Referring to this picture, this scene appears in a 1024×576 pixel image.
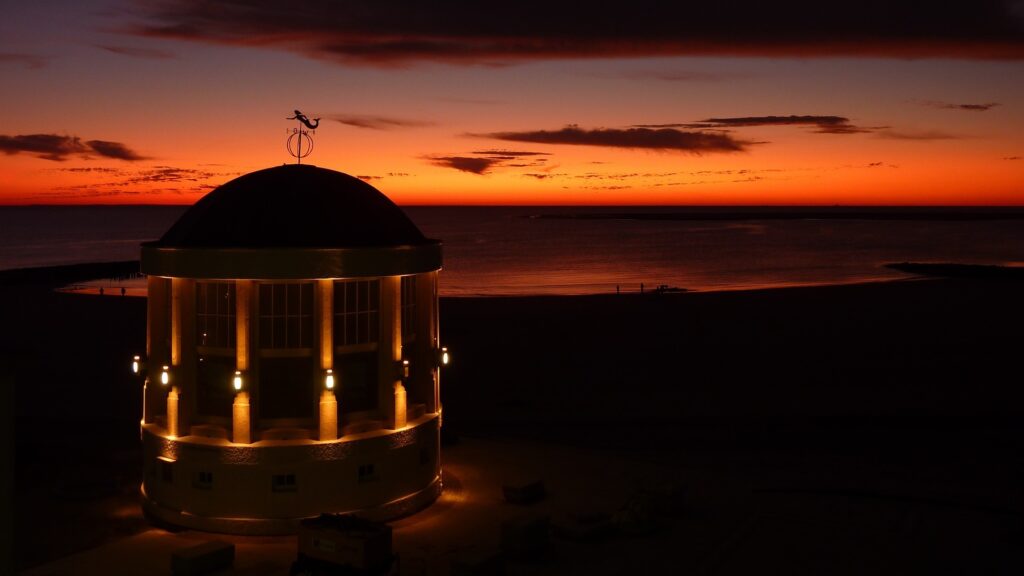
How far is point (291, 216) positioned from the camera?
2339 centimetres

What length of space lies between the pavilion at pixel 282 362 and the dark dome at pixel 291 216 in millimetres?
51

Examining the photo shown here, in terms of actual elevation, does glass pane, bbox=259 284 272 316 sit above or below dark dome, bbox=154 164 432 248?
below

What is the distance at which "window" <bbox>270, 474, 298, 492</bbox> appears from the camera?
2205 centimetres

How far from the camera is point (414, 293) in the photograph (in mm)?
25125

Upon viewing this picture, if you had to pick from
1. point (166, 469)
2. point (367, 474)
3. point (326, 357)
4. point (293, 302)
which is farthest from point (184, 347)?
point (367, 474)

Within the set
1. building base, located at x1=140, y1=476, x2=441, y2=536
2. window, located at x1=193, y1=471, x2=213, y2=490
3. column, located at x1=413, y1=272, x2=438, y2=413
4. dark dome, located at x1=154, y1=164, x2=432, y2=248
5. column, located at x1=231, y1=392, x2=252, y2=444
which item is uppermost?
dark dome, located at x1=154, y1=164, x2=432, y2=248

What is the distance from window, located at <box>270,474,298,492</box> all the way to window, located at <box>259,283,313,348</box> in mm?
3245

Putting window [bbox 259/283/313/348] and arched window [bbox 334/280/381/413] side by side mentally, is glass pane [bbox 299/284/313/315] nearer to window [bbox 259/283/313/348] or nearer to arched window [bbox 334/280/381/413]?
window [bbox 259/283/313/348]

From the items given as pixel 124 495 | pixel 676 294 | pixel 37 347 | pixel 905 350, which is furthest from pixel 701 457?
pixel 676 294

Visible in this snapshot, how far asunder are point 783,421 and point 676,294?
2110 inches

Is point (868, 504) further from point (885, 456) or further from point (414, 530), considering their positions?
point (414, 530)

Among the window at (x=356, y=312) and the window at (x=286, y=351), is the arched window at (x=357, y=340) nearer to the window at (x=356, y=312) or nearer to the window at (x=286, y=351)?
the window at (x=356, y=312)

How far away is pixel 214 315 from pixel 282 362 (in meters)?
2.12

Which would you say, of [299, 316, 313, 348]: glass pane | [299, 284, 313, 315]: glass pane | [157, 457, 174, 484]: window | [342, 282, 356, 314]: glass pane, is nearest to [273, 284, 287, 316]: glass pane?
[299, 284, 313, 315]: glass pane
